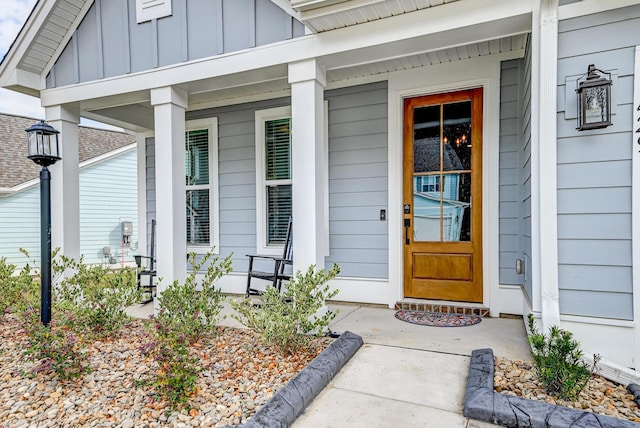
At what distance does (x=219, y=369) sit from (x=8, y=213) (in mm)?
9675

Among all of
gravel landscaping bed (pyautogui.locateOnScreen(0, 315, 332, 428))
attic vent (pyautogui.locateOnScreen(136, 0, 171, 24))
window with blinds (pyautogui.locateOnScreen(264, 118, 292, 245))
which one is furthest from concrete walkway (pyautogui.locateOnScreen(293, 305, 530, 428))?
attic vent (pyautogui.locateOnScreen(136, 0, 171, 24))

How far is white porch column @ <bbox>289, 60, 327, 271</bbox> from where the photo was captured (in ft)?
10.3

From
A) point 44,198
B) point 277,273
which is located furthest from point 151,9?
point 277,273

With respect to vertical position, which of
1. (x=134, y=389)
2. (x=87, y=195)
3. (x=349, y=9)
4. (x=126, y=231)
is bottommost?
(x=134, y=389)

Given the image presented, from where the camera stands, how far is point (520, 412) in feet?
5.98

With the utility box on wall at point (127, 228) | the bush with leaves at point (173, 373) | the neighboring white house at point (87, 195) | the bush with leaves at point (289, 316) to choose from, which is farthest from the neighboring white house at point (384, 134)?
the utility box on wall at point (127, 228)

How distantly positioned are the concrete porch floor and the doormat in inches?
3.4

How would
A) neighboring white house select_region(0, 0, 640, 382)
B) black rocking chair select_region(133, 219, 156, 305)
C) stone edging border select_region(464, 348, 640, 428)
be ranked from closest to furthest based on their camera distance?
stone edging border select_region(464, 348, 640, 428), neighboring white house select_region(0, 0, 640, 382), black rocking chair select_region(133, 219, 156, 305)

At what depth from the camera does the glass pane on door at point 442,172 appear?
379 cm

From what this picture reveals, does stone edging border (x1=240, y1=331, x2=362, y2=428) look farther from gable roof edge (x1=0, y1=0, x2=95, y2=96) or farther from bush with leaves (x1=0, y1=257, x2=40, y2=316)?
gable roof edge (x1=0, y1=0, x2=95, y2=96)

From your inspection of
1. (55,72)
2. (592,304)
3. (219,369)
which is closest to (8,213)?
(55,72)

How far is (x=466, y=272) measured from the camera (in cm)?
378

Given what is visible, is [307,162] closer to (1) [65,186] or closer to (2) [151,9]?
(2) [151,9]

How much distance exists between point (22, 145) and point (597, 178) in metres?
13.1
